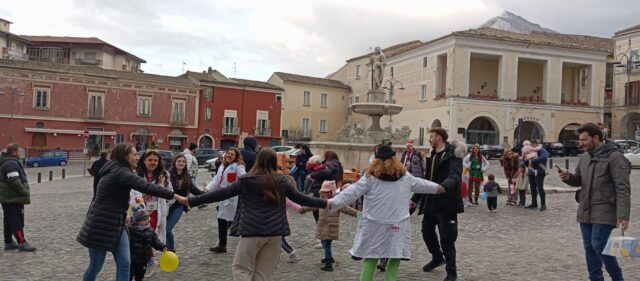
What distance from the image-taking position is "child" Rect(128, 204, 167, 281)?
5.61 m

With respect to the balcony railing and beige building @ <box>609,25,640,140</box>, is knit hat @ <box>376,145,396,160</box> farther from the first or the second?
the balcony railing

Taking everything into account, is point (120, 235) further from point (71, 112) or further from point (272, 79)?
point (272, 79)

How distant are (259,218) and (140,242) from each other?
5.09 feet

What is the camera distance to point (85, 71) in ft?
159

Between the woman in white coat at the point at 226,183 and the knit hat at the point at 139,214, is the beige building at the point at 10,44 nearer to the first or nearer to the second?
the woman in white coat at the point at 226,183

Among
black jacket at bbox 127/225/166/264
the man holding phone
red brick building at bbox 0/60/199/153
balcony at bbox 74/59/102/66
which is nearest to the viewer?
the man holding phone

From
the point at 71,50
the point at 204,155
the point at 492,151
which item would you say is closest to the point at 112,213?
the point at 204,155

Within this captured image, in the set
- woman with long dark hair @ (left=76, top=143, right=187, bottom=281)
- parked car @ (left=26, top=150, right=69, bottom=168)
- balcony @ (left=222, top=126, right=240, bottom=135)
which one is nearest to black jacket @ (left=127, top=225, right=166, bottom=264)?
woman with long dark hair @ (left=76, top=143, right=187, bottom=281)

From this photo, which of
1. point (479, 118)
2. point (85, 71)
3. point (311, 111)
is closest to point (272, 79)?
point (311, 111)

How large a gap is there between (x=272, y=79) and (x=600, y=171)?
56.3 meters

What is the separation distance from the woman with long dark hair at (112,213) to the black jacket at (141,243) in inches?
15.0

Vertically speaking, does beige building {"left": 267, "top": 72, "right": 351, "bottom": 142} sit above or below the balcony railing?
above

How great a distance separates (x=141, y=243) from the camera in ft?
18.5

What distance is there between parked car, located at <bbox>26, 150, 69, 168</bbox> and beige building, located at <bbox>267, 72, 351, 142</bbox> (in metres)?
22.7
